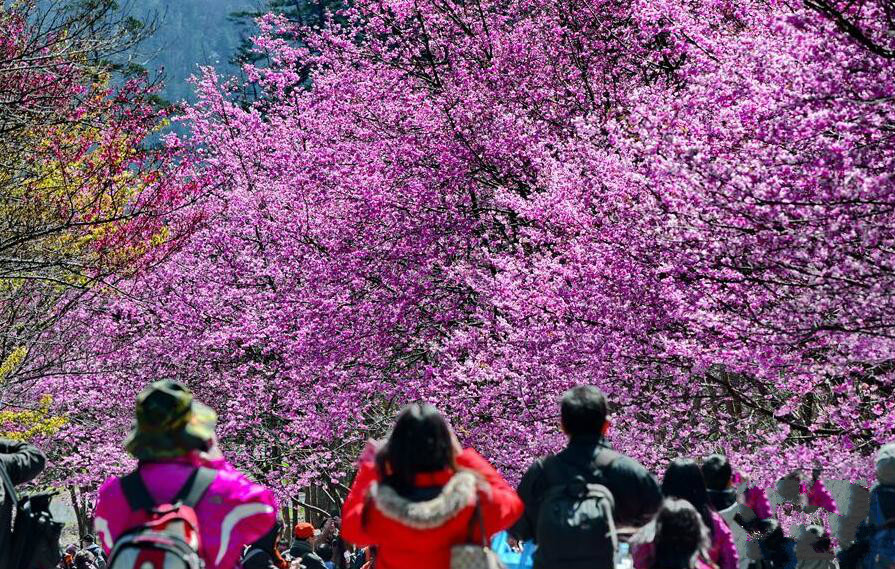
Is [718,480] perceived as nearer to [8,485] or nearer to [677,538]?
[677,538]

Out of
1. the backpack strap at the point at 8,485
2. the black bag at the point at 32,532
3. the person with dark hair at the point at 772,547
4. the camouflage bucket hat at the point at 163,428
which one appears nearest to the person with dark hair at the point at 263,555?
the black bag at the point at 32,532

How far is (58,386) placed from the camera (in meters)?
26.3

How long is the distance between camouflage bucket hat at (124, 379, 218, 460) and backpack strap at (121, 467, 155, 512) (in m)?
0.11

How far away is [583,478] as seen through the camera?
219 inches

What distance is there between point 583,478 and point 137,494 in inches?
79.4

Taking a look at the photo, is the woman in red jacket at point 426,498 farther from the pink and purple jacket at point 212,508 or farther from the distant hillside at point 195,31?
the distant hillside at point 195,31

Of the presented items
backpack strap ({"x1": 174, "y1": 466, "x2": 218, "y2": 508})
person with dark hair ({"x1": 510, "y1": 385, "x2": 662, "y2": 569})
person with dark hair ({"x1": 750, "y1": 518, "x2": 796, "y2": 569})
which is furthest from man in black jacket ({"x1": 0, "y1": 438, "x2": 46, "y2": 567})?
person with dark hair ({"x1": 750, "y1": 518, "x2": 796, "y2": 569})

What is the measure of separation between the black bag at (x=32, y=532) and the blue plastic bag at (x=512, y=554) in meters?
2.54

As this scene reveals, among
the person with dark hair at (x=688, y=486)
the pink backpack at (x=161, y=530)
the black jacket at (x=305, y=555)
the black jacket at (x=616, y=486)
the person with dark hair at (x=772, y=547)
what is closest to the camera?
the pink backpack at (x=161, y=530)

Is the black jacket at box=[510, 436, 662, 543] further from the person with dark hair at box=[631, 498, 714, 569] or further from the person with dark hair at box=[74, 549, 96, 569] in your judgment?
the person with dark hair at box=[74, 549, 96, 569]

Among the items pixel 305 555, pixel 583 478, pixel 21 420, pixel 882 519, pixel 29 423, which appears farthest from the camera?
pixel 29 423

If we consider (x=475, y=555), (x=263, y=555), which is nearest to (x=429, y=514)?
(x=475, y=555)

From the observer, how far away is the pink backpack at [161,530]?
4617 mm

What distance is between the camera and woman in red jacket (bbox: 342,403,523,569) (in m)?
4.80
